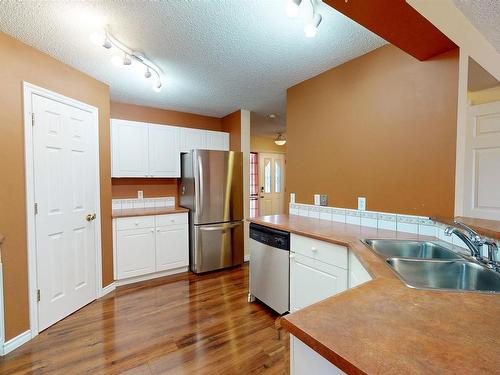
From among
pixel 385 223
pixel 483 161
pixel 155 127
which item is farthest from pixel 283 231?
pixel 155 127

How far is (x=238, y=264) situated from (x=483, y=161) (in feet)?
10.4

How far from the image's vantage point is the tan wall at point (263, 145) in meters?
5.81

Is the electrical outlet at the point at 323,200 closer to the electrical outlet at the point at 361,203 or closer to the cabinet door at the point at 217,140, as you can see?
the electrical outlet at the point at 361,203

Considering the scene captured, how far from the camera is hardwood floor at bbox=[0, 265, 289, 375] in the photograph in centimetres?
168

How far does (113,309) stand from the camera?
96.9 inches

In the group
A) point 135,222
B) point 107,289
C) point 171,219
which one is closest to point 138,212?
point 135,222

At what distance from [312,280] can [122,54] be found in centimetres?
254

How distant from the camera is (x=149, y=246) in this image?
3.18 metres

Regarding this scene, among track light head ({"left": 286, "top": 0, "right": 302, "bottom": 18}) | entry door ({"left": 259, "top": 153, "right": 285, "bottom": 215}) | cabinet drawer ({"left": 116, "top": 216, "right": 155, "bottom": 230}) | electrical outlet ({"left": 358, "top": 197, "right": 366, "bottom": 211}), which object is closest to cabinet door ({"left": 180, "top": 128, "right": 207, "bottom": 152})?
cabinet drawer ({"left": 116, "top": 216, "right": 155, "bottom": 230})

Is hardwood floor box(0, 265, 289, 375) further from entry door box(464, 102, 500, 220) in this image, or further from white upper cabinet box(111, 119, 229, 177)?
entry door box(464, 102, 500, 220)

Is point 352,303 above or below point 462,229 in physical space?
below

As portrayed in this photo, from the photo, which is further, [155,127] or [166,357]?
[155,127]

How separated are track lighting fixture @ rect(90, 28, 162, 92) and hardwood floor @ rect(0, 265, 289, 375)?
2.31m

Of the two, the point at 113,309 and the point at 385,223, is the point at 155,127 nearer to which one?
the point at 113,309
